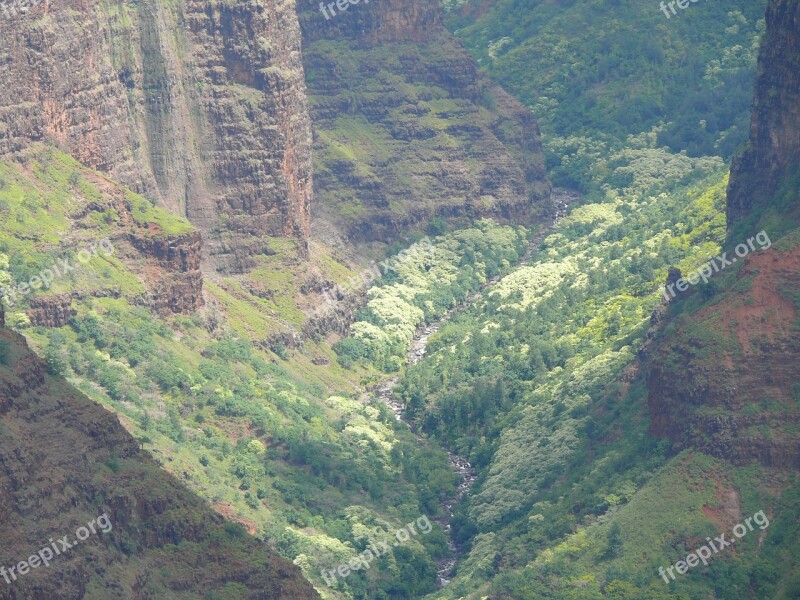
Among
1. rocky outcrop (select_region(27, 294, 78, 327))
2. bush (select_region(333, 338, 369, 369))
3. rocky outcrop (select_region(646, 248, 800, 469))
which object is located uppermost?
rocky outcrop (select_region(27, 294, 78, 327))

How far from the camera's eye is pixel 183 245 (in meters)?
156

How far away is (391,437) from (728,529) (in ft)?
121

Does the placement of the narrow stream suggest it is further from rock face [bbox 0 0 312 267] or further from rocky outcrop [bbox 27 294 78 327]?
rocky outcrop [bbox 27 294 78 327]

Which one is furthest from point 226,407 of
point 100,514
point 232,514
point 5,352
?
point 100,514

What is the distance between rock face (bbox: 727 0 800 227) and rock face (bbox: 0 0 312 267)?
3470 cm

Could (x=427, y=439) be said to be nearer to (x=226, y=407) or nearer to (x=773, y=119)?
(x=226, y=407)

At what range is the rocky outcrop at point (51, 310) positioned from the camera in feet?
475

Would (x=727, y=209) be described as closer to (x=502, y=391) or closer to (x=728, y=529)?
(x=502, y=391)

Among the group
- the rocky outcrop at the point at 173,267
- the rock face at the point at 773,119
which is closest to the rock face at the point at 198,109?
the rocky outcrop at the point at 173,267

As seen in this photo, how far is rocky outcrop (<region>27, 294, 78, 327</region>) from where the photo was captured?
145 meters

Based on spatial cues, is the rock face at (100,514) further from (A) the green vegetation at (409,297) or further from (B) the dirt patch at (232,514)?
(A) the green vegetation at (409,297)

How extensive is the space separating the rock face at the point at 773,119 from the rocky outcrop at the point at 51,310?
3893 cm

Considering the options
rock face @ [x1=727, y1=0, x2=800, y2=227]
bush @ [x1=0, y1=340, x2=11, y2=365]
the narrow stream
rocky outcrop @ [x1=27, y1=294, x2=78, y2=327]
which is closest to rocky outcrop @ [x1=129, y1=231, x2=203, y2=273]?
rocky outcrop @ [x1=27, y1=294, x2=78, y2=327]

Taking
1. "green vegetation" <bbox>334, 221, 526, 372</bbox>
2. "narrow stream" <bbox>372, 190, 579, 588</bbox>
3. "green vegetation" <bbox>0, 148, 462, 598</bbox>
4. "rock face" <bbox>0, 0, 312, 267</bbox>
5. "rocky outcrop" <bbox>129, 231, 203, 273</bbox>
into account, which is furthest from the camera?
"green vegetation" <bbox>334, 221, 526, 372</bbox>
